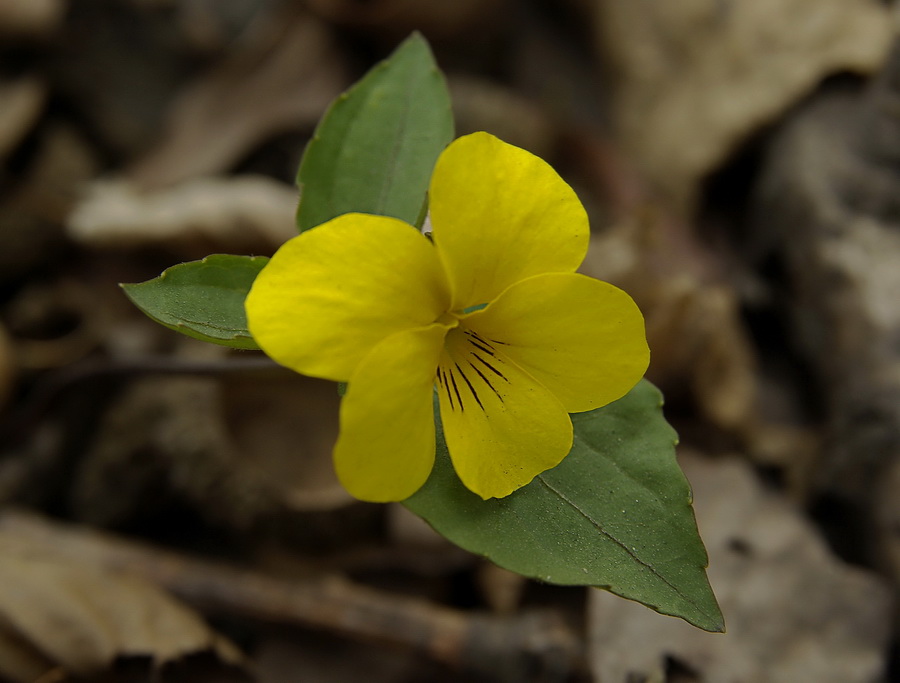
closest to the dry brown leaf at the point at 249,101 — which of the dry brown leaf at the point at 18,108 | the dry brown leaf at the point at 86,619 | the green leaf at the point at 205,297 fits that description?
the dry brown leaf at the point at 18,108

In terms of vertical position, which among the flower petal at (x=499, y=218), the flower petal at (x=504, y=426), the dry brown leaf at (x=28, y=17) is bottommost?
the dry brown leaf at (x=28, y=17)

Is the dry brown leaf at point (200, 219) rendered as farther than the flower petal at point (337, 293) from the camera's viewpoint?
Yes

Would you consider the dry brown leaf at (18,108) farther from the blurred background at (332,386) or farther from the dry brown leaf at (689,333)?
the dry brown leaf at (689,333)

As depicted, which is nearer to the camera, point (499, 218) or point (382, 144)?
point (499, 218)

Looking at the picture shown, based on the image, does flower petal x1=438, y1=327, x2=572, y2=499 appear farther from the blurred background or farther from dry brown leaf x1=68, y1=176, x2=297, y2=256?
dry brown leaf x1=68, y1=176, x2=297, y2=256

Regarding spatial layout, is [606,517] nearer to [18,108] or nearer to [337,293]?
[337,293]

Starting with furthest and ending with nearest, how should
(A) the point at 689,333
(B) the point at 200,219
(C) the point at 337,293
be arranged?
(B) the point at 200,219, (A) the point at 689,333, (C) the point at 337,293

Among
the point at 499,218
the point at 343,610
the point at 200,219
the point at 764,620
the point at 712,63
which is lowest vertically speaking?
the point at 343,610

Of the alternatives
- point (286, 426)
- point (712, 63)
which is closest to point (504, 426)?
point (286, 426)
